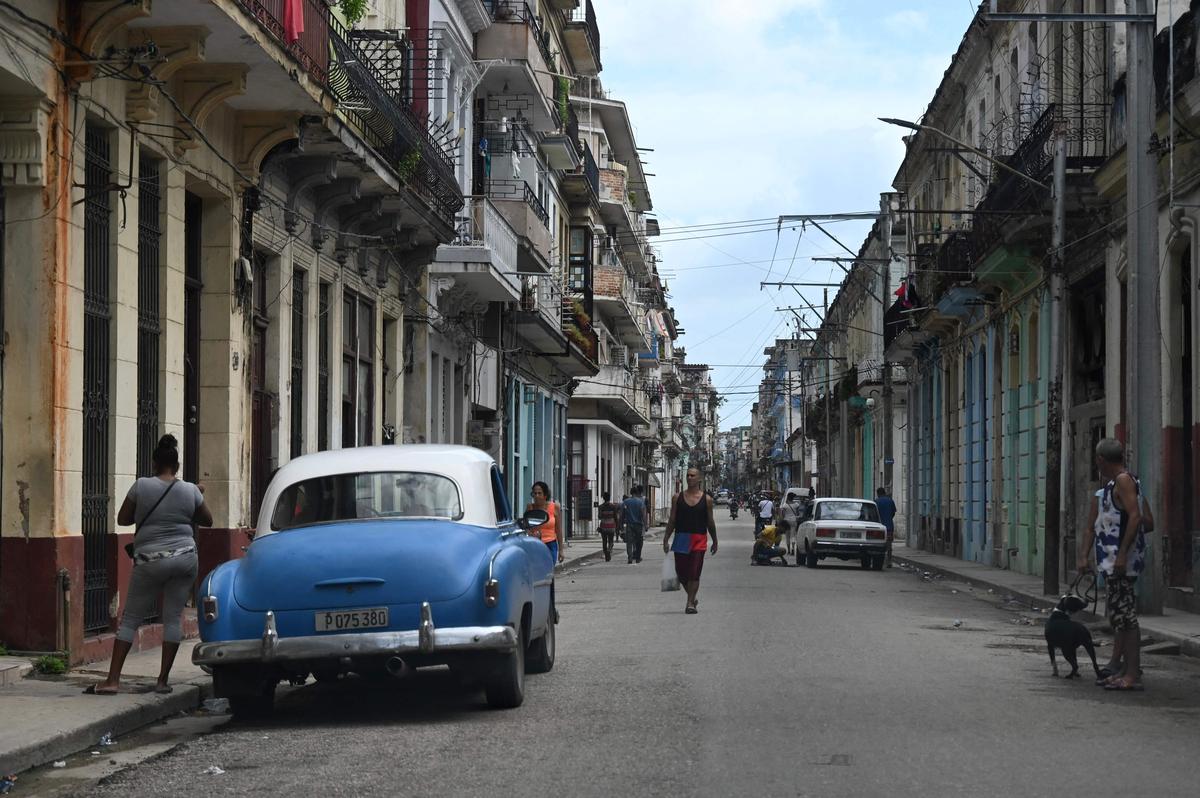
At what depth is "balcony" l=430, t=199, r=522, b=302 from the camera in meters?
29.7

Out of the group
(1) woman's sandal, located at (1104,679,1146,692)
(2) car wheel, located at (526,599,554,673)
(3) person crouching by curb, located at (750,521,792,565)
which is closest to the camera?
(1) woman's sandal, located at (1104,679,1146,692)

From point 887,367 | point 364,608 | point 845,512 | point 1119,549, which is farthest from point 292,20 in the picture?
point 887,367

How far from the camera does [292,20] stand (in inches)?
662

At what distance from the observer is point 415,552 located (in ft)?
33.9

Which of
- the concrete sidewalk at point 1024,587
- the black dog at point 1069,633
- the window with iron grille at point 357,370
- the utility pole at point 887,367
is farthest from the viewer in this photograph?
the utility pole at point 887,367

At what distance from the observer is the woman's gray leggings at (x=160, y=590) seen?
37.9 ft

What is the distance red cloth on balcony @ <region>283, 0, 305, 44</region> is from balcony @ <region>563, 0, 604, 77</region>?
3358 centimetres

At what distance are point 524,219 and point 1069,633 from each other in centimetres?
2279

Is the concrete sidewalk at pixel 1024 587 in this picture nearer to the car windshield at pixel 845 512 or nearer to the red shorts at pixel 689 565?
the car windshield at pixel 845 512

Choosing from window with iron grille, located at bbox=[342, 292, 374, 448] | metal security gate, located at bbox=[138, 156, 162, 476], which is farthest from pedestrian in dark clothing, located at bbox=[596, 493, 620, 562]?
metal security gate, located at bbox=[138, 156, 162, 476]

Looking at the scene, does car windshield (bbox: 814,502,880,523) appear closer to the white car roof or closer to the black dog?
the black dog

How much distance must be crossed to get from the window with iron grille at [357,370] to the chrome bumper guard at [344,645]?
560 inches

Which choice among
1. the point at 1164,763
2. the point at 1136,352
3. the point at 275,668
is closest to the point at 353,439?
the point at 1136,352

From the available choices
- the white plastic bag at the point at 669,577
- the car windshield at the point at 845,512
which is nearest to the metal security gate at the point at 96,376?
the white plastic bag at the point at 669,577
